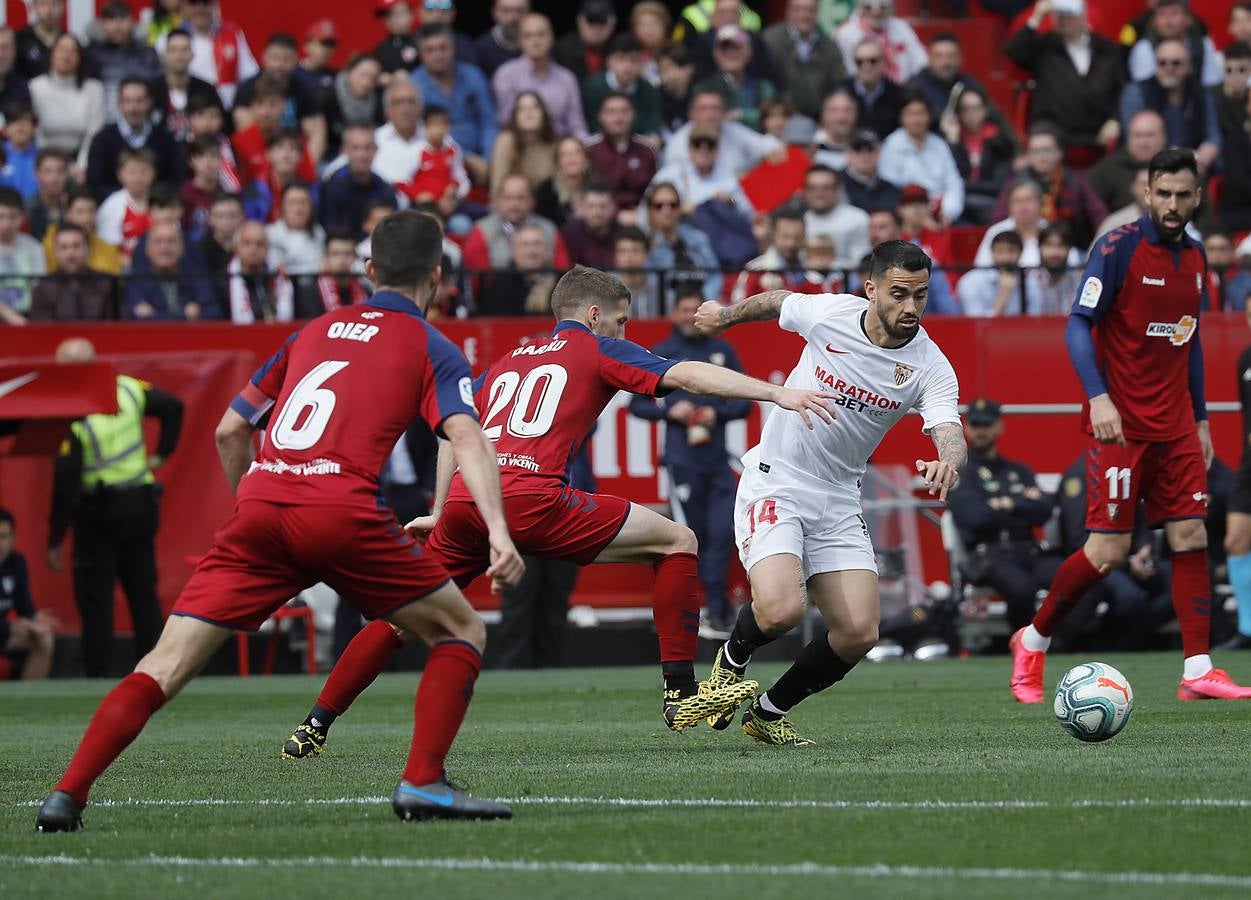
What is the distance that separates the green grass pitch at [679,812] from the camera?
5141 mm

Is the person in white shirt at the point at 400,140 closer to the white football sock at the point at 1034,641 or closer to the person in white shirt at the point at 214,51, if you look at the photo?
the person in white shirt at the point at 214,51

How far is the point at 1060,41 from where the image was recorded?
20.5m

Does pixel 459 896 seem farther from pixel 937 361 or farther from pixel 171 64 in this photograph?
pixel 171 64

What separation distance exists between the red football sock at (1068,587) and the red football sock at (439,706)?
493 centimetres

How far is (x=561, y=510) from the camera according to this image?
892cm

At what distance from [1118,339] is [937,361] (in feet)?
6.77

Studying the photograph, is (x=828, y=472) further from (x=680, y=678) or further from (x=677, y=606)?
(x=680, y=678)

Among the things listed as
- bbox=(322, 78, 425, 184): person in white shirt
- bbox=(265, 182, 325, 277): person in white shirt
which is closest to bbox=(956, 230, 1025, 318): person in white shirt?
bbox=(322, 78, 425, 184): person in white shirt

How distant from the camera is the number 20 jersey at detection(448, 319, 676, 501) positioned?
28.8 ft

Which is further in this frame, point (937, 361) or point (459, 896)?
point (937, 361)

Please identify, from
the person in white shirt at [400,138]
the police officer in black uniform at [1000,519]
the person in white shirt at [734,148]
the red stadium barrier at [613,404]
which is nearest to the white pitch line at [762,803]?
the red stadium barrier at [613,404]

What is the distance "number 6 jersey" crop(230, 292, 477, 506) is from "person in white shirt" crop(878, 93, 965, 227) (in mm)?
13133

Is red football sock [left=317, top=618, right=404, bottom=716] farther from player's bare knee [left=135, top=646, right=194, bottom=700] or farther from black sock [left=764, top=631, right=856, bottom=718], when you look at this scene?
player's bare knee [left=135, top=646, right=194, bottom=700]

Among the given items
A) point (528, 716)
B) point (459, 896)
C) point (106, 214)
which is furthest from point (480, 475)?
point (106, 214)
